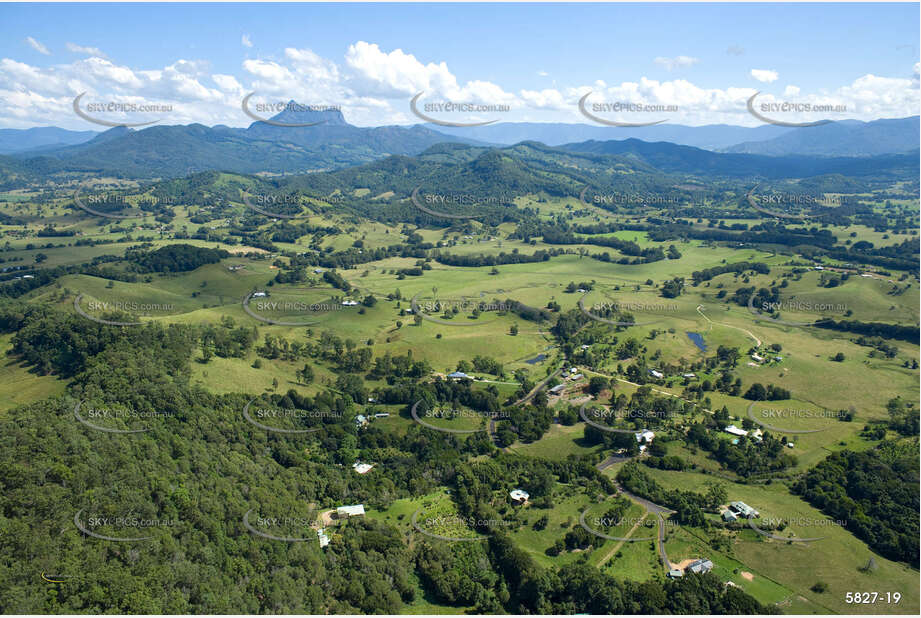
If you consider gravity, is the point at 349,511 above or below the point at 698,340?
below

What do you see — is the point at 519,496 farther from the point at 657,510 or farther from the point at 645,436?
the point at 645,436

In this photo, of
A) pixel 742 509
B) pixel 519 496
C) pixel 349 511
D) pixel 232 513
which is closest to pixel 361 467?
pixel 349 511

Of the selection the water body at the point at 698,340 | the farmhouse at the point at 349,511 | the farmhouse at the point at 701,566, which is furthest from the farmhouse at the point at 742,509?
the water body at the point at 698,340

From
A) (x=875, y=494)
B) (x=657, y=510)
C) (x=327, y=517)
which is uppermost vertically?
(x=875, y=494)

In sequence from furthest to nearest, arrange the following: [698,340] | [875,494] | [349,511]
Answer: [698,340]
[875,494]
[349,511]

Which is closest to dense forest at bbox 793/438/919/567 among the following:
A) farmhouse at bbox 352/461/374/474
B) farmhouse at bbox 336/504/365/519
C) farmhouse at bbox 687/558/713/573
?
farmhouse at bbox 687/558/713/573

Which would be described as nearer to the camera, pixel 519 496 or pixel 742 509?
pixel 742 509
